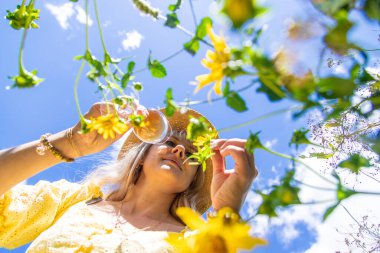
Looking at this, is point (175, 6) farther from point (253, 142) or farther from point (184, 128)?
point (184, 128)

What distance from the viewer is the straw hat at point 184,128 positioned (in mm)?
1561

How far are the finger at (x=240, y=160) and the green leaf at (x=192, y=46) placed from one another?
1.19 feet

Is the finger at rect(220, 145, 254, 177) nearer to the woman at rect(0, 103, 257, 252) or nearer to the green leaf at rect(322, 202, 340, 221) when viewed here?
the woman at rect(0, 103, 257, 252)

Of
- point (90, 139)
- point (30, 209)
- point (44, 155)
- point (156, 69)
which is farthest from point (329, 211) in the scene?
point (30, 209)

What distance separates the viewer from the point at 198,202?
1713 millimetres

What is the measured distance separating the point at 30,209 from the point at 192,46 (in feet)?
4.02

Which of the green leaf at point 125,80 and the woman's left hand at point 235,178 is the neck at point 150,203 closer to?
the woman's left hand at point 235,178

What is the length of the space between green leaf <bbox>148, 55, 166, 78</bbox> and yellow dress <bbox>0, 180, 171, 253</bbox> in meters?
0.74

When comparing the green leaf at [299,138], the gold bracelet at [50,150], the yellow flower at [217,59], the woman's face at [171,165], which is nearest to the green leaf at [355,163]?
the green leaf at [299,138]

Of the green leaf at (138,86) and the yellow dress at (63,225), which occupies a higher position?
the green leaf at (138,86)

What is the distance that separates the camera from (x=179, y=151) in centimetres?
143

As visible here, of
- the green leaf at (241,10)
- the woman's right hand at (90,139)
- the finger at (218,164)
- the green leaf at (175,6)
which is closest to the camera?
the green leaf at (241,10)

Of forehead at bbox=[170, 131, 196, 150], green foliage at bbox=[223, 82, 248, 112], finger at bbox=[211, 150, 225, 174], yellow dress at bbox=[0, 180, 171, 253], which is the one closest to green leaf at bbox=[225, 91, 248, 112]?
green foliage at bbox=[223, 82, 248, 112]

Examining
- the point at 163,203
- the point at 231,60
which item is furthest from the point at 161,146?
the point at 231,60
